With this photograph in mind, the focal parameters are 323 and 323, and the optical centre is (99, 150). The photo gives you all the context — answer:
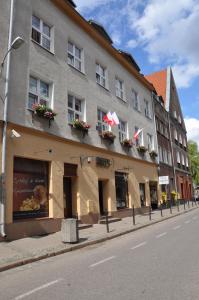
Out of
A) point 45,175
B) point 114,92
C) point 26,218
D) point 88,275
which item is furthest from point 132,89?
point 88,275

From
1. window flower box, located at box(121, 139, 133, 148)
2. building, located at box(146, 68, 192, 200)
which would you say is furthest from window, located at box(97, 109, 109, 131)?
building, located at box(146, 68, 192, 200)

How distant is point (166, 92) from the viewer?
133 feet

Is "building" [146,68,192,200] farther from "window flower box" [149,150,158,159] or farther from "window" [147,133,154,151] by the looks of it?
"window flower box" [149,150,158,159]

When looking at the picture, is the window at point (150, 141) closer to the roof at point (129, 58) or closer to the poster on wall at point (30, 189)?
the roof at point (129, 58)

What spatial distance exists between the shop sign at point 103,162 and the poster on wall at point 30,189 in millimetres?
4478

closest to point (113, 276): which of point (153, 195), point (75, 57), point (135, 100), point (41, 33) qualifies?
point (41, 33)

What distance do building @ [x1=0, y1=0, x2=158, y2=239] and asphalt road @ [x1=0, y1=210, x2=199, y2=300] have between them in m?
4.52

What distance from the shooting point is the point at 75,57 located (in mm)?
18562

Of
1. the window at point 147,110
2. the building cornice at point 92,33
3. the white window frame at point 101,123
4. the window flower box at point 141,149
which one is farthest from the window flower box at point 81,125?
the window at point 147,110

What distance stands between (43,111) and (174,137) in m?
27.4

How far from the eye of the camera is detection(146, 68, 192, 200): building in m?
35.2

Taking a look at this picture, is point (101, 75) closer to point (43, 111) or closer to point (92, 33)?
point (92, 33)

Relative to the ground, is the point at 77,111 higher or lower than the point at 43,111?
higher

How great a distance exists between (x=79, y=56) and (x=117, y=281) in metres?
15.3
